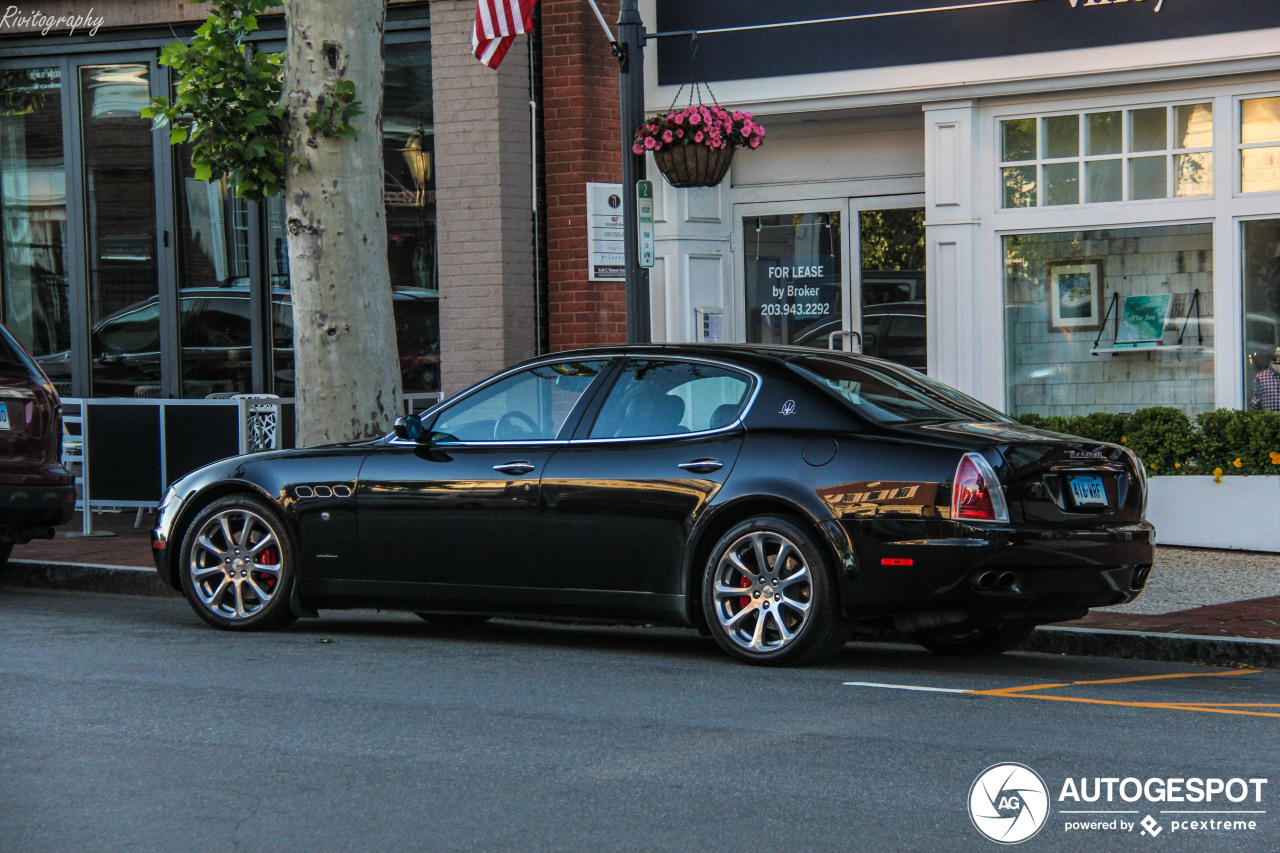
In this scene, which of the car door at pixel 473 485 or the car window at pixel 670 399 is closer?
the car window at pixel 670 399

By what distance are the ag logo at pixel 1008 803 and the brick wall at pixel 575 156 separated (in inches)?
355

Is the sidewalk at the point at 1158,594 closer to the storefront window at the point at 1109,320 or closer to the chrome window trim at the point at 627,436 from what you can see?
the storefront window at the point at 1109,320

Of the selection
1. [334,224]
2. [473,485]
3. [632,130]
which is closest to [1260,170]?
[632,130]

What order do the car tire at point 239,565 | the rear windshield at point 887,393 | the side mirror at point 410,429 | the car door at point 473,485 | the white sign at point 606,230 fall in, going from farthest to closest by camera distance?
1. the white sign at point 606,230
2. the car tire at point 239,565
3. the side mirror at point 410,429
4. the car door at point 473,485
5. the rear windshield at point 887,393

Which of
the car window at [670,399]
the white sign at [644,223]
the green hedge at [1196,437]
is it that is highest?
the white sign at [644,223]

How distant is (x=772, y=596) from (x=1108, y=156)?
6.69 meters

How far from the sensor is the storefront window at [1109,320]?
39.5ft

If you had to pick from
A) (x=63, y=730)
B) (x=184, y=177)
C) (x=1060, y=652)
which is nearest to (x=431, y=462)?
(x=63, y=730)

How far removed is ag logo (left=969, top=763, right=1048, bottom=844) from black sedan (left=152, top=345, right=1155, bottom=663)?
168 centimetres

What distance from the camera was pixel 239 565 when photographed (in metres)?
8.23

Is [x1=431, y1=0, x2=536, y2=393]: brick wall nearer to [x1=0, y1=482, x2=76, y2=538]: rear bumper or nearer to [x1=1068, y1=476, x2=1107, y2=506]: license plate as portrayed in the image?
[x1=0, y1=482, x2=76, y2=538]: rear bumper

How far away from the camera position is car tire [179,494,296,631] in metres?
8.12

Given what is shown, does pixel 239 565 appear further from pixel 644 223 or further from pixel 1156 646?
pixel 1156 646

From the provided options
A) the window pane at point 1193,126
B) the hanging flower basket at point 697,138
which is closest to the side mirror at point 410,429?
the hanging flower basket at point 697,138
